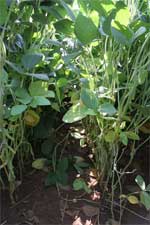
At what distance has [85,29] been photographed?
73 centimetres

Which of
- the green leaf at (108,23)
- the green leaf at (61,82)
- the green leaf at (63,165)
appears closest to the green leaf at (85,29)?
the green leaf at (108,23)

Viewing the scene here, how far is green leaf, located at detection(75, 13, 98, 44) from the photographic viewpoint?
0.72m

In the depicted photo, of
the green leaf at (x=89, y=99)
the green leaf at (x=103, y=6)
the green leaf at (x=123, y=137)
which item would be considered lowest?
the green leaf at (x=123, y=137)

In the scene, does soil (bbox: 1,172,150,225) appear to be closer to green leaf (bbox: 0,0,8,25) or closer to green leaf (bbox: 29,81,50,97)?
green leaf (bbox: 29,81,50,97)

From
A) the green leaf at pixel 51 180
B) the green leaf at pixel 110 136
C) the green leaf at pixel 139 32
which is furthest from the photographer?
the green leaf at pixel 51 180

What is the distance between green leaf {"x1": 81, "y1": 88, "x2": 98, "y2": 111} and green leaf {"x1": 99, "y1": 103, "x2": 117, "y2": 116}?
12 millimetres

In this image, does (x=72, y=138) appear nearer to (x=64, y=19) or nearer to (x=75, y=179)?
(x=75, y=179)

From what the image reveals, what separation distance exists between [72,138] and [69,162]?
0.27 ft

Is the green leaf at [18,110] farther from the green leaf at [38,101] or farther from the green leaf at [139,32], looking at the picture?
the green leaf at [139,32]

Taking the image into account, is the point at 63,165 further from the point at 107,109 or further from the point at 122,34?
the point at 122,34

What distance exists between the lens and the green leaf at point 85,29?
28.4 inches

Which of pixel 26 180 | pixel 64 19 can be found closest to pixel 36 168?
pixel 26 180

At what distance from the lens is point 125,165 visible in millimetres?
995

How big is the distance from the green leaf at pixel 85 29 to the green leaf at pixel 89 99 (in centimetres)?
9
